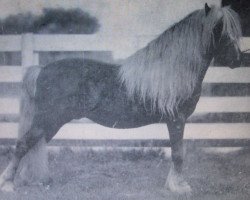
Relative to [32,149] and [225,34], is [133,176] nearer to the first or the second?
[32,149]

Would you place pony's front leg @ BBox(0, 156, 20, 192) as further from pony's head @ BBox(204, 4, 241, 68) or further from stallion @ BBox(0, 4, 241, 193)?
pony's head @ BBox(204, 4, 241, 68)

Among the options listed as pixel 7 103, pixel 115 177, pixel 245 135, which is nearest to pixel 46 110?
pixel 7 103

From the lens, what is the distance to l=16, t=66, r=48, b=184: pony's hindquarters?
1.54 metres

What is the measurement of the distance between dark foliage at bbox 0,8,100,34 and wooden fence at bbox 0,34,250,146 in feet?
0.08

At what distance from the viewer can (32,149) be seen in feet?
5.08

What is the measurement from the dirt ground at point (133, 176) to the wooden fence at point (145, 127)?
6cm

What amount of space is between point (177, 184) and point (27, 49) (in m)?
0.78

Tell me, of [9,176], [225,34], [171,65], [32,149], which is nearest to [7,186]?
[9,176]

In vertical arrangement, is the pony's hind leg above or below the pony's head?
below

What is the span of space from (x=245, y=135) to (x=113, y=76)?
578mm

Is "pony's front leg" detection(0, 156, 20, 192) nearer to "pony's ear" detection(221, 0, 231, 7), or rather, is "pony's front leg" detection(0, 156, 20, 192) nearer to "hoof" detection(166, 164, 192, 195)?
"hoof" detection(166, 164, 192, 195)

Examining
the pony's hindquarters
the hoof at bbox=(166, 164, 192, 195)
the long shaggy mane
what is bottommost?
the hoof at bbox=(166, 164, 192, 195)

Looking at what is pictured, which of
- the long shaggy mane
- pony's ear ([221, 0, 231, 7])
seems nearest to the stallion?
the long shaggy mane

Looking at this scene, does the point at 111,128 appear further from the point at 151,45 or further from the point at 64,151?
the point at 151,45
